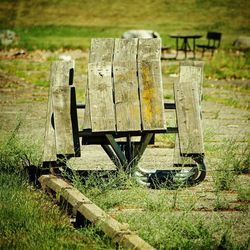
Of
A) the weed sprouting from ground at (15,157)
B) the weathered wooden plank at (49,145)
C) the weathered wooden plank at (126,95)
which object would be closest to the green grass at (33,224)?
the weathered wooden plank at (49,145)

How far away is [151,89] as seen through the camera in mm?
7070

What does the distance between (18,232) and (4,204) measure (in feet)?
1.61

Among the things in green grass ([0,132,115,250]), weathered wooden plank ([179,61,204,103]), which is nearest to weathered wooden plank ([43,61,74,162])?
green grass ([0,132,115,250])

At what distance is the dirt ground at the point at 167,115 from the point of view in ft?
24.8

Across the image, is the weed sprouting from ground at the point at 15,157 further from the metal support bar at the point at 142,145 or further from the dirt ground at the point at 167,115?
the metal support bar at the point at 142,145

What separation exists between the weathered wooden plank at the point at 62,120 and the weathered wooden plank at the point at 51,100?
0.09 metres

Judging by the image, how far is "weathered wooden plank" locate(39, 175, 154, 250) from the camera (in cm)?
478

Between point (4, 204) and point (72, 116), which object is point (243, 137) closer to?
point (72, 116)

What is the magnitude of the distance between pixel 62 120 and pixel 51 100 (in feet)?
1.56

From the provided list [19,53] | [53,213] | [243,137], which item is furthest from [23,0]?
[53,213]

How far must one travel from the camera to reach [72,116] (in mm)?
7020

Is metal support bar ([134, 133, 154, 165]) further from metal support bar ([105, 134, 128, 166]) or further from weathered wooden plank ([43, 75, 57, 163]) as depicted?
weathered wooden plank ([43, 75, 57, 163])

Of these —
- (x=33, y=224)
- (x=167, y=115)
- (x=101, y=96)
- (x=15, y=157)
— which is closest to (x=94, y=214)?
(x=33, y=224)

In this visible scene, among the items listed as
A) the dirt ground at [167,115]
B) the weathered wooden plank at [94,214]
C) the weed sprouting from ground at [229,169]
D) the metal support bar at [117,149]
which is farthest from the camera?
the dirt ground at [167,115]
